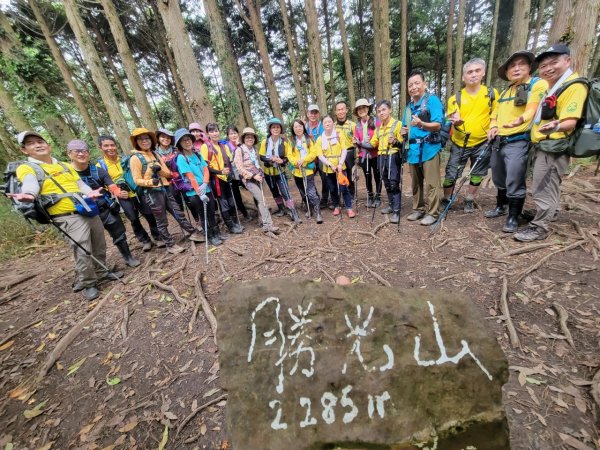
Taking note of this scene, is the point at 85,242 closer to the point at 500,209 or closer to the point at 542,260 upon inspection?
the point at 542,260

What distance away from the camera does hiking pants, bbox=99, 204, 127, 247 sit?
16.0 feet

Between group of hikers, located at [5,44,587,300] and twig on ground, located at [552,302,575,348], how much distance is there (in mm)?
1425

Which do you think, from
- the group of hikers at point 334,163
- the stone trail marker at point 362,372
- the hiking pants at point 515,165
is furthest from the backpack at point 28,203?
the hiking pants at point 515,165

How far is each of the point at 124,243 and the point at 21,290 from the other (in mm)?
2122

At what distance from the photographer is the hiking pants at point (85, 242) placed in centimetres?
405

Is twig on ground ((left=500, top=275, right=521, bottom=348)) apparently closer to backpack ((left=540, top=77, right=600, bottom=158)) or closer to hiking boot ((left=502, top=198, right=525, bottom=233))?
hiking boot ((left=502, top=198, right=525, bottom=233))

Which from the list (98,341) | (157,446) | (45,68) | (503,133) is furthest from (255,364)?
(45,68)

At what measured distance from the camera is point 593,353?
7.94 ft

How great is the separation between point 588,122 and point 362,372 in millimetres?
4095

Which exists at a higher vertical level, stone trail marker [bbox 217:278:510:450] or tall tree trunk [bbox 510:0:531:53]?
tall tree trunk [bbox 510:0:531:53]

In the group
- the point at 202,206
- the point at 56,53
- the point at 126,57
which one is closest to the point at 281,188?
the point at 202,206

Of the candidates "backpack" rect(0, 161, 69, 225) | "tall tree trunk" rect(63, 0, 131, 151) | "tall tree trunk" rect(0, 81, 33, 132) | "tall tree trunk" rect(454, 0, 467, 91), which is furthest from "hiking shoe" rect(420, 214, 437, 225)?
"tall tree trunk" rect(454, 0, 467, 91)

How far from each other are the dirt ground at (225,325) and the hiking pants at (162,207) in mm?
510

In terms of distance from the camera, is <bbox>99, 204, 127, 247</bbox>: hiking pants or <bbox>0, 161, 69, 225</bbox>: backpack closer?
<bbox>0, 161, 69, 225</bbox>: backpack
